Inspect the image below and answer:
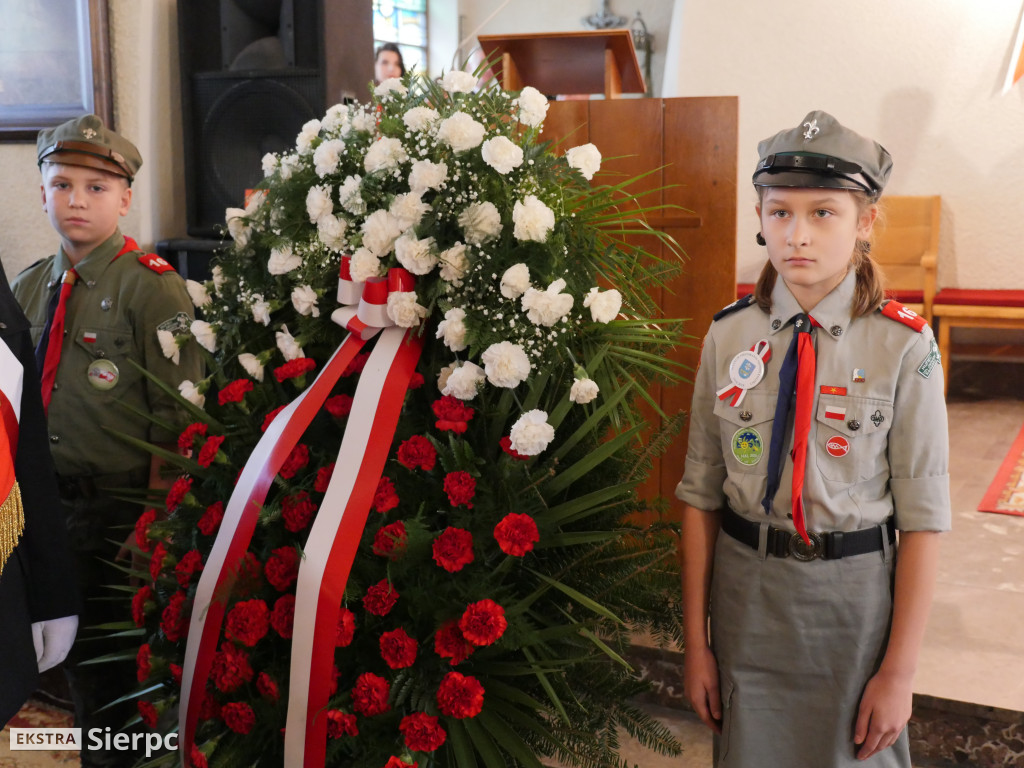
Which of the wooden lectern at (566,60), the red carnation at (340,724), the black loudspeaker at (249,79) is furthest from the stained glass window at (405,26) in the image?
the red carnation at (340,724)

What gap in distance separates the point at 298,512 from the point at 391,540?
0.17 metres

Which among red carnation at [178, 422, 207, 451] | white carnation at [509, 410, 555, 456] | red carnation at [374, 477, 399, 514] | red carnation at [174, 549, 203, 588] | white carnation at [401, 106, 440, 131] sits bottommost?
red carnation at [174, 549, 203, 588]

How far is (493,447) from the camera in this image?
1.26m

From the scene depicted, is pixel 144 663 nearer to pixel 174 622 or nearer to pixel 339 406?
pixel 174 622

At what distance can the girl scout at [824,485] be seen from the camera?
1.18 metres

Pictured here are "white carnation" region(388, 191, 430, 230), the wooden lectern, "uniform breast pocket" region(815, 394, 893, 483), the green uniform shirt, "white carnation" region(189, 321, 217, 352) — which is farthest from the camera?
the wooden lectern

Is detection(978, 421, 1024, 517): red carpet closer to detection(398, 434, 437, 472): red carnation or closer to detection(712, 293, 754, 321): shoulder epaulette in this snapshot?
detection(712, 293, 754, 321): shoulder epaulette

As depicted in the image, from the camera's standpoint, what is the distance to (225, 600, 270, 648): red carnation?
1.19 metres

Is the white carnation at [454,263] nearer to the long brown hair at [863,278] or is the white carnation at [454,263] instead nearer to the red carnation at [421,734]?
the long brown hair at [863,278]

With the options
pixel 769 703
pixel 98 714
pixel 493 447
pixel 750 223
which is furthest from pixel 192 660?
pixel 750 223

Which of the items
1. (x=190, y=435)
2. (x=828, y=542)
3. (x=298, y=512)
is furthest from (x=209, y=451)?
(x=828, y=542)

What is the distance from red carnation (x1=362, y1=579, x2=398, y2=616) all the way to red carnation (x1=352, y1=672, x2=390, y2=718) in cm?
8

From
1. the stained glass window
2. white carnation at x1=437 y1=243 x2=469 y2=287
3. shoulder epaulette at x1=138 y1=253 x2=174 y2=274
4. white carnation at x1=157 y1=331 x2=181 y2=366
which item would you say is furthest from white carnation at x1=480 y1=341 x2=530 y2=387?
the stained glass window

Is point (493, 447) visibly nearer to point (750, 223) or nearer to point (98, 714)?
point (98, 714)
